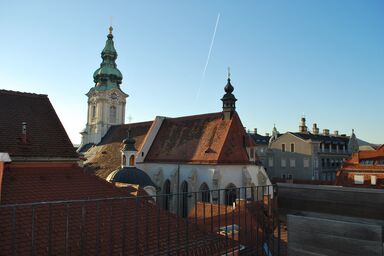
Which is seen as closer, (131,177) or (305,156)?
(131,177)

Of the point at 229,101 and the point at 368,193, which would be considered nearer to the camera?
the point at 368,193

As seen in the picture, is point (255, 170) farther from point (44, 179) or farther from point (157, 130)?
point (44, 179)

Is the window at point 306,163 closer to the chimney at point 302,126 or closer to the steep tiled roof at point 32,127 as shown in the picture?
the chimney at point 302,126

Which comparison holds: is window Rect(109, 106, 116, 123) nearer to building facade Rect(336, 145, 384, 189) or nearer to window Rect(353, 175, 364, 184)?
building facade Rect(336, 145, 384, 189)

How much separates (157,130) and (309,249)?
2598 centimetres

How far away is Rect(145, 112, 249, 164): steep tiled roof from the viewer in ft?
74.6

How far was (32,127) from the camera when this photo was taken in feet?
42.0

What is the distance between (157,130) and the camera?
2878 cm

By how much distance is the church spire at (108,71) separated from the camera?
38.1 m

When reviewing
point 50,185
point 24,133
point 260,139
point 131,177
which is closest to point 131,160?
point 131,177

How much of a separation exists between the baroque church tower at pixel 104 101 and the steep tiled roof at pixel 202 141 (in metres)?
10.8

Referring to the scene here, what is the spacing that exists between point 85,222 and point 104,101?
103 feet

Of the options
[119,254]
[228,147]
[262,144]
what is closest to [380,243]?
[119,254]

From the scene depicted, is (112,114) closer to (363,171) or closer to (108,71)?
(108,71)
